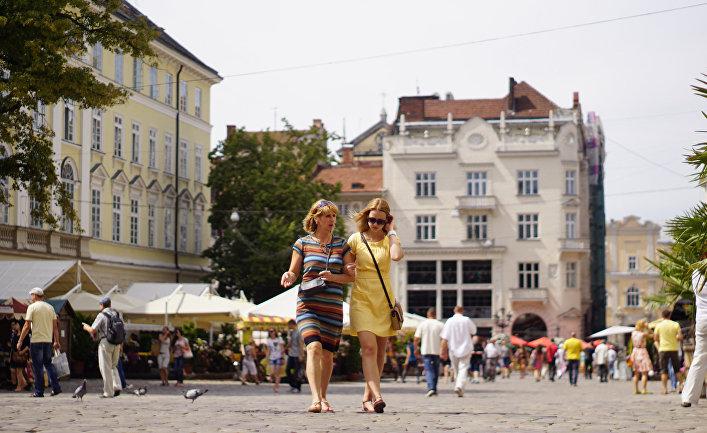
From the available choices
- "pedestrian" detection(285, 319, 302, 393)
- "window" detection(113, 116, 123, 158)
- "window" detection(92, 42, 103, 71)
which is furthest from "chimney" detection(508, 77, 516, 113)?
"pedestrian" detection(285, 319, 302, 393)

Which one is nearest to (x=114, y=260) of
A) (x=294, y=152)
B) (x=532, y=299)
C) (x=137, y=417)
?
(x=294, y=152)

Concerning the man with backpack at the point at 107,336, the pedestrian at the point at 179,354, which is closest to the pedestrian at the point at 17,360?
the man with backpack at the point at 107,336

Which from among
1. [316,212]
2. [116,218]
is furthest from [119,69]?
[316,212]

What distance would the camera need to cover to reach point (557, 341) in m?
78.4

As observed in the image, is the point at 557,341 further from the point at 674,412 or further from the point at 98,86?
the point at 674,412

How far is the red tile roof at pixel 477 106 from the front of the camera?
99.7 meters

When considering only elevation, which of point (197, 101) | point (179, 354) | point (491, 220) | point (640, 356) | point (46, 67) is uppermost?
point (197, 101)

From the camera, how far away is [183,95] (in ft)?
222

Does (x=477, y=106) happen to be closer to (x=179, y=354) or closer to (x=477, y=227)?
(x=477, y=227)

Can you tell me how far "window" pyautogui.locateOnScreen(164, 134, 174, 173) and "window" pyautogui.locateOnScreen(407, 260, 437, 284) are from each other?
30067mm

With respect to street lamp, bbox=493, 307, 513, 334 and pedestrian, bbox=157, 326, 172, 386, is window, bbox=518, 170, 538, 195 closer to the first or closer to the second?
street lamp, bbox=493, 307, 513, 334

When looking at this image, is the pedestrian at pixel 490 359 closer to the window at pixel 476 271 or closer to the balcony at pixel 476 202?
the window at pixel 476 271

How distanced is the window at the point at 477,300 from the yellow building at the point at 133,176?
81.5 feet

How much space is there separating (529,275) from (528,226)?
319cm
